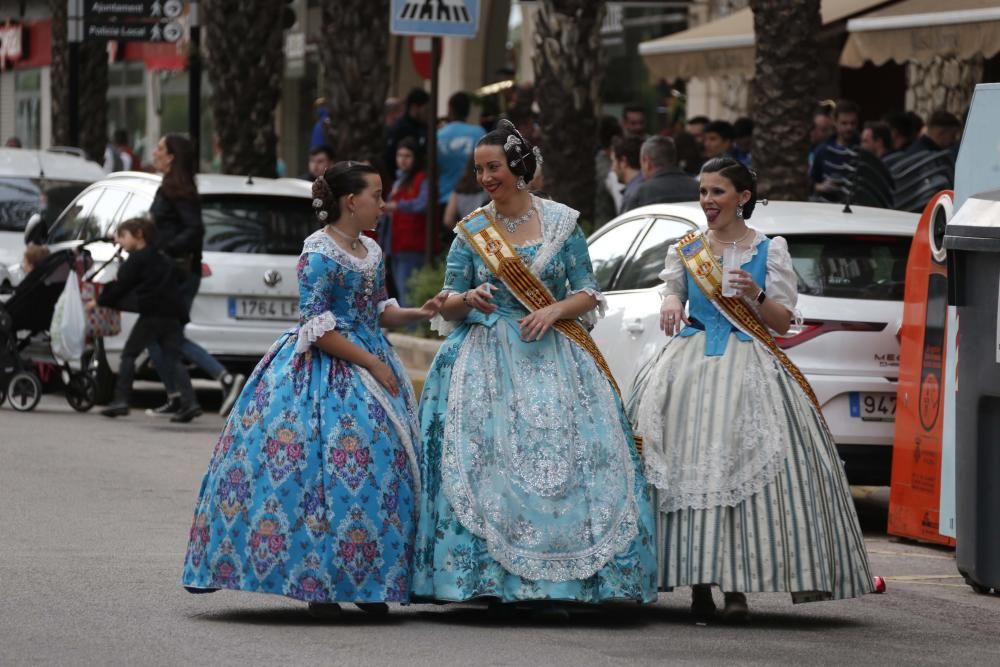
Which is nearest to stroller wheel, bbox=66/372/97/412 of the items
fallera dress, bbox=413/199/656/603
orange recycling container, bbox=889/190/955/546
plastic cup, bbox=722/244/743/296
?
orange recycling container, bbox=889/190/955/546

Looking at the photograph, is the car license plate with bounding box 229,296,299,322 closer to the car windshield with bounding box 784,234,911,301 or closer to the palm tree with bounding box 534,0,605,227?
the palm tree with bounding box 534,0,605,227

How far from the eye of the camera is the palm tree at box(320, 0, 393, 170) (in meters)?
19.8

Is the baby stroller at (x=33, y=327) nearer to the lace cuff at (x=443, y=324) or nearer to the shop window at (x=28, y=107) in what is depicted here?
the lace cuff at (x=443, y=324)

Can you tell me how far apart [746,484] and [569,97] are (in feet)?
34.6

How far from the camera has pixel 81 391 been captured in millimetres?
15352

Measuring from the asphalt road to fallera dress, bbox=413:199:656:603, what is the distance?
207mm

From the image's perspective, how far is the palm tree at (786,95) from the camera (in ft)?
51.9

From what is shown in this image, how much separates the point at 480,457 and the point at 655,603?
1155 mm

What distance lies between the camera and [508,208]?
25.3 ft

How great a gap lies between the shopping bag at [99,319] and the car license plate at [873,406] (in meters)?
6.40

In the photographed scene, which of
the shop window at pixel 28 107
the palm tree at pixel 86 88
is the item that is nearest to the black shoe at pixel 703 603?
the palm tree at pixel 86 88

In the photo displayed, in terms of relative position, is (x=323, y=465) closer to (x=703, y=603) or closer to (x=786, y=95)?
(x=703, y=603)

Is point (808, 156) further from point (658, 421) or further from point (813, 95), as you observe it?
point (658, 421)

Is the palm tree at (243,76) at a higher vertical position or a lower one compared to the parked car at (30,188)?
higher
